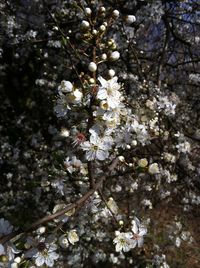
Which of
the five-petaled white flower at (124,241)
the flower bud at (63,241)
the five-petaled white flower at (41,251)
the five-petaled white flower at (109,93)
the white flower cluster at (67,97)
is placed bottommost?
the five-petaled white flower at (124,241)


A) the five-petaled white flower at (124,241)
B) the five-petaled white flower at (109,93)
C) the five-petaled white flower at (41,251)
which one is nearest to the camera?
the five-petaled white flower at (109,93)

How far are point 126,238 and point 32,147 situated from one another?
360cm

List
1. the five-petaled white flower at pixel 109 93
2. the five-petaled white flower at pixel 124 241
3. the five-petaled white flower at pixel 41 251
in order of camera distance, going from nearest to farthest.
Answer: the five-petaled white flower at pixel 109 93, the five-petaled white flower at pixel 41 251, the five-petaled white flower at pixel 124 241

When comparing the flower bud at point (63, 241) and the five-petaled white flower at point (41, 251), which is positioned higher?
the five-petaled white flower at point (41, 251)

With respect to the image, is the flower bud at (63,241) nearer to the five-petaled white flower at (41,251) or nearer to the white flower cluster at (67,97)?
the five-petaled white flower at (41,251)

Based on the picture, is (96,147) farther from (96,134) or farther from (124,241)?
(124,241)

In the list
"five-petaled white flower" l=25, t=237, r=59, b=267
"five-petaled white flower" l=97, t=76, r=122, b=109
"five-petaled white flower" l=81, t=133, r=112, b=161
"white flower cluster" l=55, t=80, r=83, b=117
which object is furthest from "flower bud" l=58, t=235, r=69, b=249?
"five-petaled white flower" l=97, t=76, r=122, b=109

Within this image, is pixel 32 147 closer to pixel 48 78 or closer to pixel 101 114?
pixel 48 78

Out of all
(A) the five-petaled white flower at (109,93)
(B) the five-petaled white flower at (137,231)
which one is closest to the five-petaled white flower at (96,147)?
(A) the five-petaled white flower at (109,93)

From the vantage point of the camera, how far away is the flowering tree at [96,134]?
79.6 inches

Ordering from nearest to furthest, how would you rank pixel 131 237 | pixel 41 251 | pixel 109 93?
pixel 109 93, pixel 41 251, pixel 131 237

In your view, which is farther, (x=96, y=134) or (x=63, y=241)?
(x=63, y=241)

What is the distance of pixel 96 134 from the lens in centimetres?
198

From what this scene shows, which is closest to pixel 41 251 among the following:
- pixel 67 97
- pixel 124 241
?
pixel 124 241
